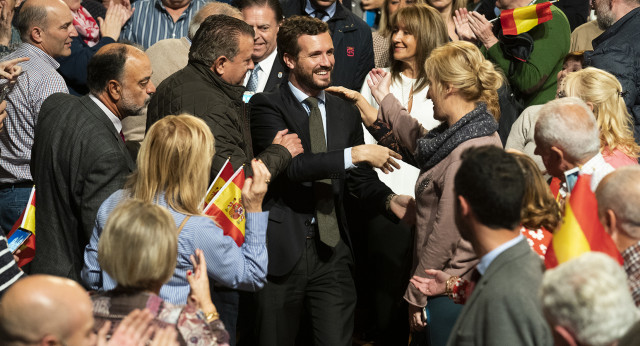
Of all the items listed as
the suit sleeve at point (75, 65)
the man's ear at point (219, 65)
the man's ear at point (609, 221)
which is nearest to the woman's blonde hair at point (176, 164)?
the man's ear at point (219, 65)

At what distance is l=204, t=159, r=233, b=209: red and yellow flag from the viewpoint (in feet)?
12.5

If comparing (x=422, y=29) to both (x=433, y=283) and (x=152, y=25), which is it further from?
(x=152, y=25)

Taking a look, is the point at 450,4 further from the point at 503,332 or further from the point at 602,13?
the point at 503,332

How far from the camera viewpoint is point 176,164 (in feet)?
11.3

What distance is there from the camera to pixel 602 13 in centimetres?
596

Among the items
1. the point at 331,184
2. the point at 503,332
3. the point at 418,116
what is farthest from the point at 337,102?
the point at 503,332

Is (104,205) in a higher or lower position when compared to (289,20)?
lower

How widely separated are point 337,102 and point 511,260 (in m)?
2.30

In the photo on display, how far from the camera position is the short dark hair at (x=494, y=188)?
8.70 ft

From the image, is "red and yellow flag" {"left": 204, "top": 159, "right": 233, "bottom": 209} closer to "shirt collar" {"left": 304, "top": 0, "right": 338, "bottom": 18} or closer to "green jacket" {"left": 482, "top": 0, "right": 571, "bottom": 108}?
"green jacket" {"left": 482, "top": 0, "right": 571, "bottom": 108}

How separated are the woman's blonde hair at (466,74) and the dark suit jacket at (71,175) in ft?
5.74

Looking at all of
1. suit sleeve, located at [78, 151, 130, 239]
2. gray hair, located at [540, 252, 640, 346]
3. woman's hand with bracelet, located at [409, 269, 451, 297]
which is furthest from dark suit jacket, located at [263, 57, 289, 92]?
gray hair, located at [540, 252, 640, 346]

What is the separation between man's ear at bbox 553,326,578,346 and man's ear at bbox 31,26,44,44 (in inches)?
166

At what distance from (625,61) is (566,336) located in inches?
149
